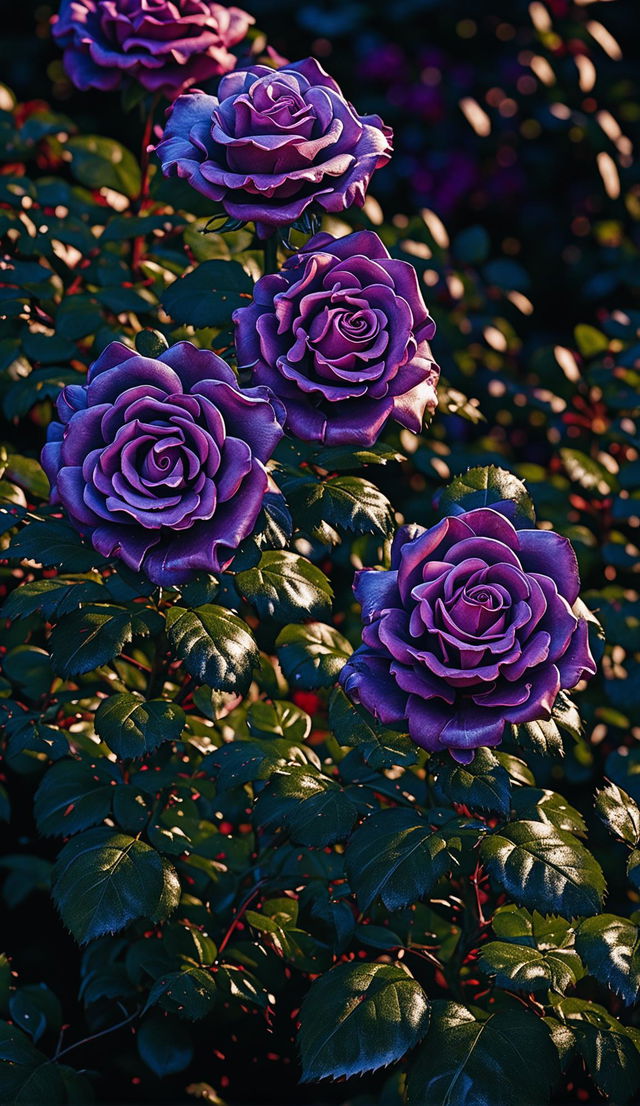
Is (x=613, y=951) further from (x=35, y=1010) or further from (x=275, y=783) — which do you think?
(x=35, y=1010)

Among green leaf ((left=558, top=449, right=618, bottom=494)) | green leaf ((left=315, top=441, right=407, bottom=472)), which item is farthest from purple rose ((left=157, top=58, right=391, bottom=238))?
green leaf ((left=558, top=449, right=618, bottom=494))

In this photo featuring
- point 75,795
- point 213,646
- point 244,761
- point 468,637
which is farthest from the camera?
point 75,795

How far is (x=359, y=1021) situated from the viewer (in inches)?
42.1

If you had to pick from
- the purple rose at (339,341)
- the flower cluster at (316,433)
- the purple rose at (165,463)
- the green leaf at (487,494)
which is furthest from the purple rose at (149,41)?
the green leaf at (487,494)

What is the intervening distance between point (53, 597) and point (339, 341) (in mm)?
389

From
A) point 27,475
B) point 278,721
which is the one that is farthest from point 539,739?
point 27,475

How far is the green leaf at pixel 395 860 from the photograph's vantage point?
1021 millimetres

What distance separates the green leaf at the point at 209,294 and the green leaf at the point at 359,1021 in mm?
730

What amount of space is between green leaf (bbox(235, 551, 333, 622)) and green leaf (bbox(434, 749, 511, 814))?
0.21m

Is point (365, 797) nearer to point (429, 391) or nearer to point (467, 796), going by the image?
point (467, 796)

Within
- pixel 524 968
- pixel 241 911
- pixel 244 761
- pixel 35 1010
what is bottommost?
pixel 35 1010

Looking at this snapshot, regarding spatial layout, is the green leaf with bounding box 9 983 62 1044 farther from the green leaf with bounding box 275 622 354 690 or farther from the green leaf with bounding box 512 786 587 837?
the green leaf with bounding box 512 786 587 837

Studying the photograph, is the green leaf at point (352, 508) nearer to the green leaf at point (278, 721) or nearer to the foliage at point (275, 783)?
the foliage at point (275, 783)

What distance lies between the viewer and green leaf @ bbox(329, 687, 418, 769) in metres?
1.10
